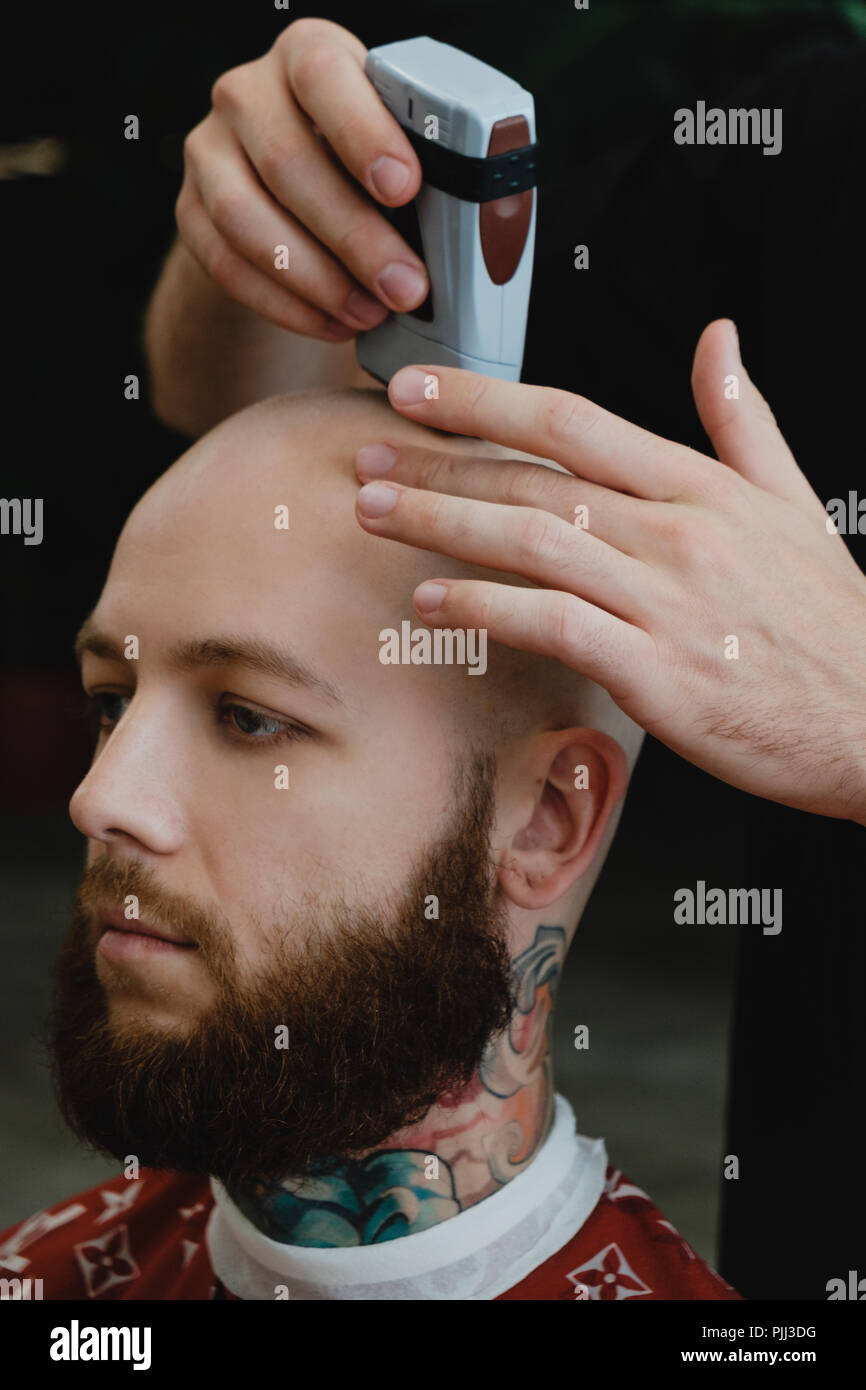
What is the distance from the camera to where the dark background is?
5.32 ft

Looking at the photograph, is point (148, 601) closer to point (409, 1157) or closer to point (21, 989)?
point (409, 1157)

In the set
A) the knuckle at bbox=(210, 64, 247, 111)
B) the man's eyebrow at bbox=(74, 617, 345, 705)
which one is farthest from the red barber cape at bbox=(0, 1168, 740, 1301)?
the knuckle at bbox=(210, 64, 247, 111)

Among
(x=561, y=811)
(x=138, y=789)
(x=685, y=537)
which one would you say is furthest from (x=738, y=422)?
(x=138, y=789)

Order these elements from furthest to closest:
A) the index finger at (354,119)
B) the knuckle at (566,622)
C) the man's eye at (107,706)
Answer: the man's eye at (107,706)
the index finger at (354,119)
the knuckle at (566,622)

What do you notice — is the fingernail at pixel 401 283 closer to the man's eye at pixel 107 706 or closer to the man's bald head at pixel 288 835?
the man's bald head at pixel 288 835

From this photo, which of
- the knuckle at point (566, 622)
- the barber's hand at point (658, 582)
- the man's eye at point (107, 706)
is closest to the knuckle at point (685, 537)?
the barber's hand at point (658, 582)

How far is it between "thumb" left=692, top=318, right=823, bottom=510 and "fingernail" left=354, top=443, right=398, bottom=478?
0.99 feet

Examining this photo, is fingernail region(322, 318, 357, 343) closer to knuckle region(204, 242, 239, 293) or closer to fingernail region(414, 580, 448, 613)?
knuckle region(204, 242, 239, 293)

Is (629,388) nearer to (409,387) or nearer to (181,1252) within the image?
(409,387)

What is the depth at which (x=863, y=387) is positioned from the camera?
158 cm

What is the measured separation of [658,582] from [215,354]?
0.87m

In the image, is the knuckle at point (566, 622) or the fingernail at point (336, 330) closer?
the knuckle at point (566, 622)

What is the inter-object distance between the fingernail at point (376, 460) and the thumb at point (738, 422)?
0.99 ft

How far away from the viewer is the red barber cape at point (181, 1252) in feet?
4.39
